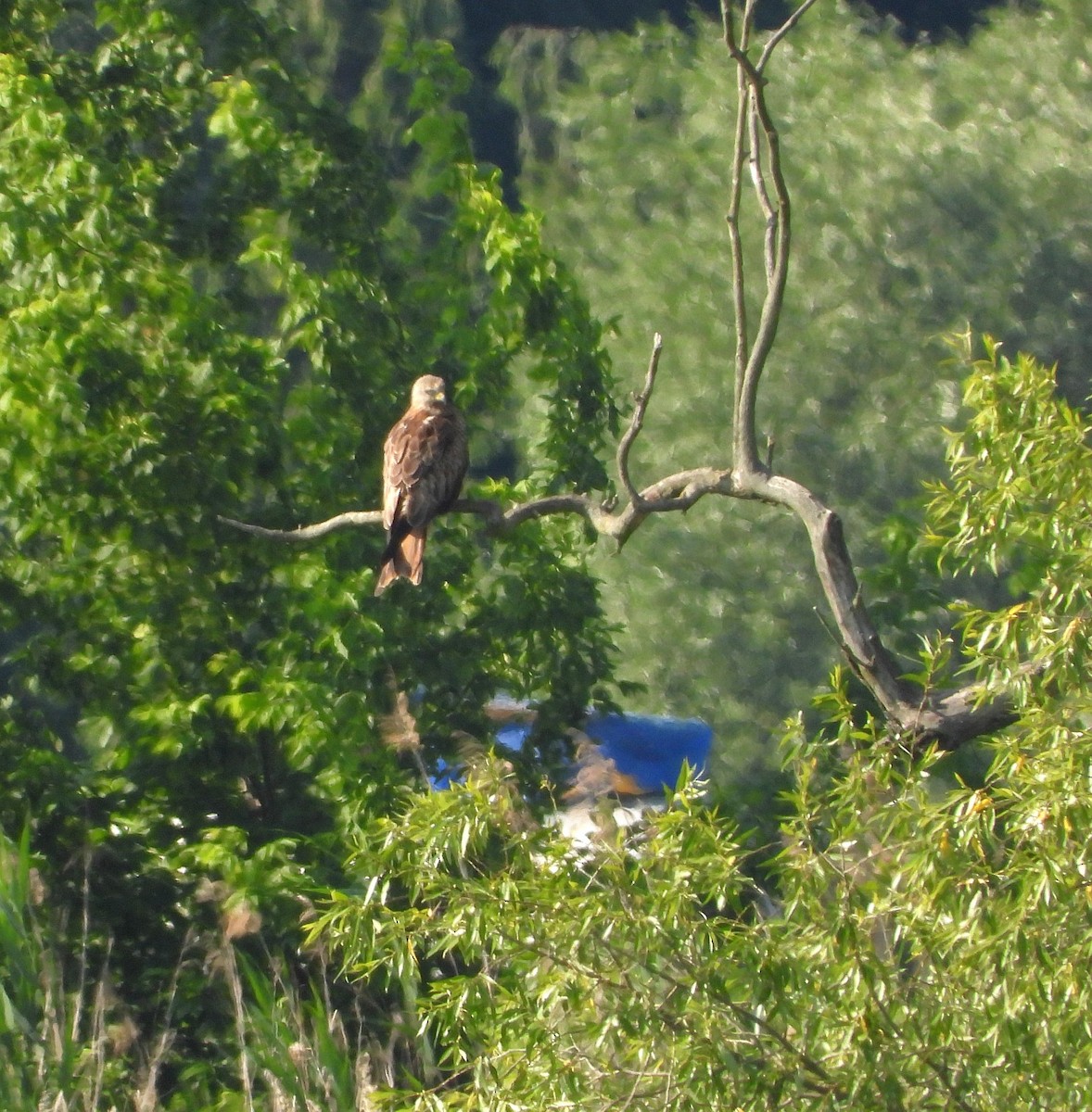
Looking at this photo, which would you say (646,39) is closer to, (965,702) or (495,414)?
(495,414)

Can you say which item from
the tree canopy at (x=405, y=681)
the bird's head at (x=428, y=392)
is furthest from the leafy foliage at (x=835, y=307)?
the bird's head at (x=428, y=392)

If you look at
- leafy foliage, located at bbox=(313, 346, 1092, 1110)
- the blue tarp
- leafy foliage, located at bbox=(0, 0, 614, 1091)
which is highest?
leafy foliage, located at bbox=(313, 346, 1092, 1110)

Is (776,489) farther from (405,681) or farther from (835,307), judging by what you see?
(835,307)

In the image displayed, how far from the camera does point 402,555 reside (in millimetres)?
5918

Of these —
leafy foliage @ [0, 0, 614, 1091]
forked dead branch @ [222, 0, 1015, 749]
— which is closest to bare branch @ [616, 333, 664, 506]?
forked dead branch @ [222, 0, 1015, 749]

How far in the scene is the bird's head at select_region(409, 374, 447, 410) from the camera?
655 centimetres

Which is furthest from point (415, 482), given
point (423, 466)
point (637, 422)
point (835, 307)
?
point (835, 307)

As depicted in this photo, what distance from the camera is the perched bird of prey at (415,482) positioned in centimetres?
584

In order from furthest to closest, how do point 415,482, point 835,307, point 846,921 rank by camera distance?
point 835,307 < point 415,482 < point 846,921

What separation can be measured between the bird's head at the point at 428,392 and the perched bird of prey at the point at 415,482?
0.17 m

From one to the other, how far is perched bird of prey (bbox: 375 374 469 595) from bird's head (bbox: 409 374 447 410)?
6.9 inches

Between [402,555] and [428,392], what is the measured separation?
90cm

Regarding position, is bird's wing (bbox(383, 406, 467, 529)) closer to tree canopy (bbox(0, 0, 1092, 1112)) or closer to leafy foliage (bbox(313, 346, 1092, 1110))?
tree canopy (bbox(0, 0, 1092, 1112))

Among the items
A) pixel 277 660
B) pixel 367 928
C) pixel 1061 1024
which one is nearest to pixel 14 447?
pixel 277 660
